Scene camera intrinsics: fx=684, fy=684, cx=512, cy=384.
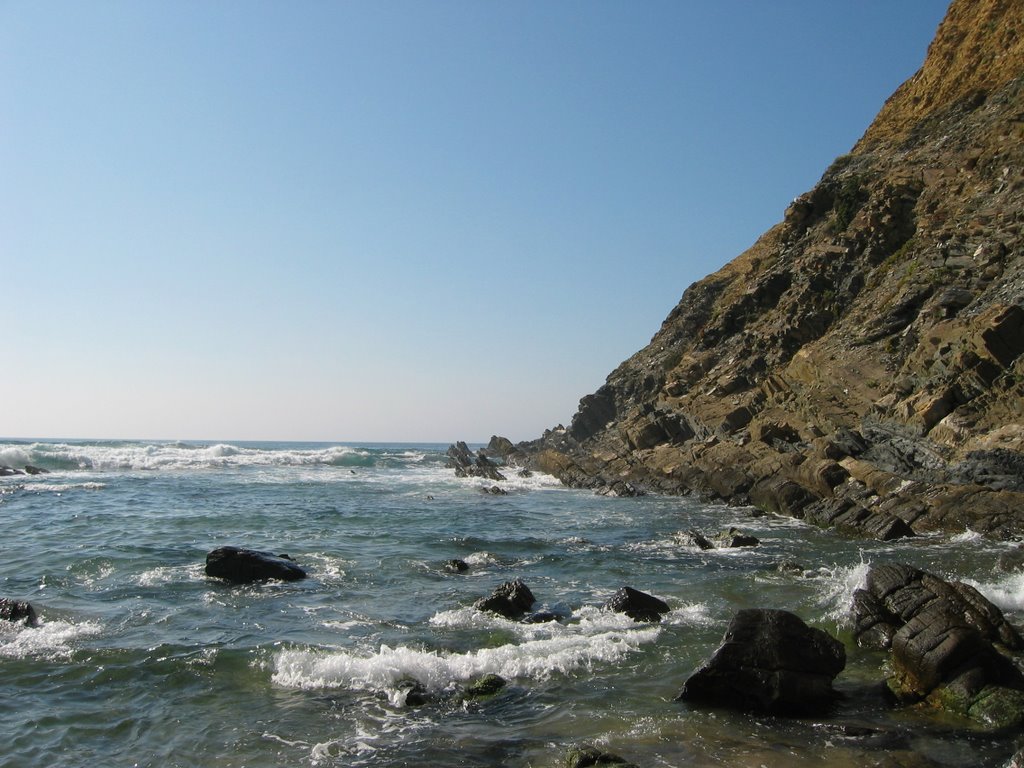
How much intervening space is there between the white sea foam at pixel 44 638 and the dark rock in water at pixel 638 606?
10236 millimetres

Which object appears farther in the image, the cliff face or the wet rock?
the cliff face

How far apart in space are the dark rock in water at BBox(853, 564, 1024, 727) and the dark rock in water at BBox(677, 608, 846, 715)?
1.01 meters

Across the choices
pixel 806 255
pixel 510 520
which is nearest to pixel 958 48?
pixel 806 255

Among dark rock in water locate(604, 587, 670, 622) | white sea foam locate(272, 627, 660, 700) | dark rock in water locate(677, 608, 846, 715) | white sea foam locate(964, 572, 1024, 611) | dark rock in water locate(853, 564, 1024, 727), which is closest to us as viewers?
dark rock in water locate(853, 564, 1024, 727)

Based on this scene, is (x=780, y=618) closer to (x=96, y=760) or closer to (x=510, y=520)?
(x=96, y=760)

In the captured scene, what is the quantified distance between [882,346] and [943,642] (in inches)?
1153

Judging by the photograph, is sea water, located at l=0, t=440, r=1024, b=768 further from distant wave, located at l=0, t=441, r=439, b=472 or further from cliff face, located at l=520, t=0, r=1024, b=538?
distant wave, located at l=0, t=441, r=439, b=472

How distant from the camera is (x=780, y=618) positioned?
1033cm

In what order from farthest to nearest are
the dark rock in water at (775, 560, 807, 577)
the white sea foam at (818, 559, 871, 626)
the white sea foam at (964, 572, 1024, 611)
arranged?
the dark rock in water at (775, 560, 807, 577)
the white sea foam at (964, 572, 1024, 611)
the white sea foam at (818, 559, 871, 626)

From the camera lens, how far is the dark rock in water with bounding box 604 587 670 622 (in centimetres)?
1400

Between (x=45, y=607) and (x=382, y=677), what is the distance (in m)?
8.91

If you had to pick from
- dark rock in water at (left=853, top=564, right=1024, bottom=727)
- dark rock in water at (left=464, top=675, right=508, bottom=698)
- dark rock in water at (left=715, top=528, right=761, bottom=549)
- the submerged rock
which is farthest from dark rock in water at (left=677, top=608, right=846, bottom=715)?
dark rock in water at (left=715, top=528, right=761, bottom=549)

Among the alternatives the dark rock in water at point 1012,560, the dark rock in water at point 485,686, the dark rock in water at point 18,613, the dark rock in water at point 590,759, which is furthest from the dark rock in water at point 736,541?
the dark rock in water at point 18,613

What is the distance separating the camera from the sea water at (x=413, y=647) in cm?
847
